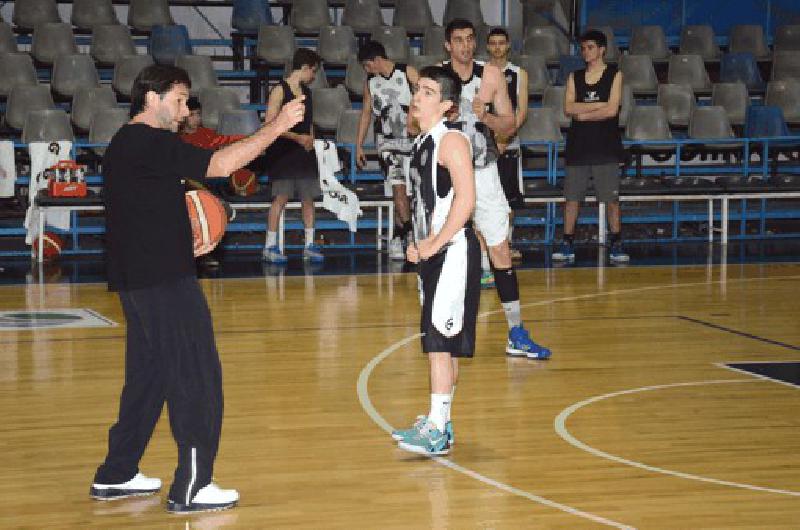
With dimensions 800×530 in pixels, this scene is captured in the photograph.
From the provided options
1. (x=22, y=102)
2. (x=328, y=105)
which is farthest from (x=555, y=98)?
(x=22, y=102)

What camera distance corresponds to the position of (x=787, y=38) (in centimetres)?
1827

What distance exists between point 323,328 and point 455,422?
2.94 m

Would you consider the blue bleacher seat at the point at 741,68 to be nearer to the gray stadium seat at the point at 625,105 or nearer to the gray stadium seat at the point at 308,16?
the gray stadium seat at the point at 625,105

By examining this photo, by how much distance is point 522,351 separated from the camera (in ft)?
27.1

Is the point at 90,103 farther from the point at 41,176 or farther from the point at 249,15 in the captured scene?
the point at 249,15

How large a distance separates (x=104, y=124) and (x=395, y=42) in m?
3.73

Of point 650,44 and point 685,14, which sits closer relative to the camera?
point 650,44

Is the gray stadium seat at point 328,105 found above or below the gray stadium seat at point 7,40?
below

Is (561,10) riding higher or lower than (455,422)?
higher

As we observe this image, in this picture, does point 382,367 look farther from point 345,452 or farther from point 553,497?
point 553,497

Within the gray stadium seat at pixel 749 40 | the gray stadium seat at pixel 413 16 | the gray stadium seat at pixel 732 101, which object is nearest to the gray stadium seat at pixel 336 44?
the gray stadium seat at pixel 413 16

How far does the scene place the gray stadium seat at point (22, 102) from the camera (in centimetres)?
1443

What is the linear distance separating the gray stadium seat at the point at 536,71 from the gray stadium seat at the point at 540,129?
0.92 m

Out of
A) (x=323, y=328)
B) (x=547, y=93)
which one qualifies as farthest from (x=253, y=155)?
(x=547, y=93)
